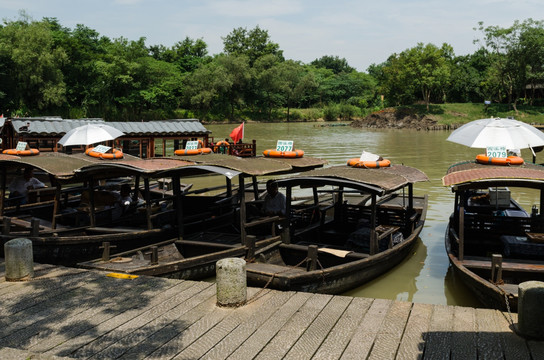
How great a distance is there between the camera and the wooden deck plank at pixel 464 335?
5.12m

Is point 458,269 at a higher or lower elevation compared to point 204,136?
lower

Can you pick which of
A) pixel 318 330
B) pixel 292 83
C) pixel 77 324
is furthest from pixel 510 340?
pixel 292 83

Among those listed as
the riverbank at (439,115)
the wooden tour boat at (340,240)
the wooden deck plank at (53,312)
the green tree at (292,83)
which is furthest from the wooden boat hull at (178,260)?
the green tree at (292,83)

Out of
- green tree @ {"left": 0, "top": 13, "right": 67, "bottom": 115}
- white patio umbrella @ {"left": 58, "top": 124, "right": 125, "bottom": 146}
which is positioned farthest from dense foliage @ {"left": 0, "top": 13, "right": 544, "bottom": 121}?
white patio umbrella @ {"left": 58, "top": 124, "right": 125, "bottom": 146}

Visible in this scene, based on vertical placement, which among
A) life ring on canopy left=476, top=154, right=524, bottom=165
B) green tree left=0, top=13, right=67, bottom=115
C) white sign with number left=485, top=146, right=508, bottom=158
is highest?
green tree left=0, top=13, right=67, bottom=115

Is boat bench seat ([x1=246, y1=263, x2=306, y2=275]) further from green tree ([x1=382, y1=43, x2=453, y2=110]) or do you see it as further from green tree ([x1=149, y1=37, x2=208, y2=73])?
green tree ([x1=149, y1=37, x2=208, y2=73])

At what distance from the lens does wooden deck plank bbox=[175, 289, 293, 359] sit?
5211mm

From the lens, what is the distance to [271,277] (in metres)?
7.54

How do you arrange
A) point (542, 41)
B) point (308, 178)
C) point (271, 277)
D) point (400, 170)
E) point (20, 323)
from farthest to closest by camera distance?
1. point (542, 41)
2. point (400, 170)
3. point (308, 178)
4. point (271, 277)
5. point (20, 323)

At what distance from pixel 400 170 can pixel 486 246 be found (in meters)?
2.44

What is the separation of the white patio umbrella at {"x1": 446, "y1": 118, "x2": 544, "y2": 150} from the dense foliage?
44.0 metres

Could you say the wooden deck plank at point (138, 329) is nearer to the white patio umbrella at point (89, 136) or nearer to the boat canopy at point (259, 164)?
the boat canopy at point (259, 164)

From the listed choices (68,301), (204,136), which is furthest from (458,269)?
(204,136)

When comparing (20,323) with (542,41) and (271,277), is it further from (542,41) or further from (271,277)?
(542,41)
